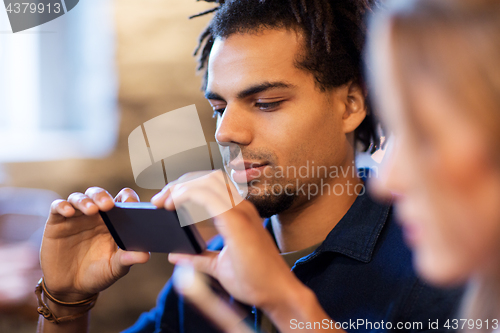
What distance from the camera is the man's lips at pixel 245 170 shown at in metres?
0.83

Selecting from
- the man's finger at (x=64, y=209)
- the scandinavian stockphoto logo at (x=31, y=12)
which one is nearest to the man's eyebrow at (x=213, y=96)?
the man's finger at (x=64, y=209)

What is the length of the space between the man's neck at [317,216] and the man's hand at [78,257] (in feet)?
1.23

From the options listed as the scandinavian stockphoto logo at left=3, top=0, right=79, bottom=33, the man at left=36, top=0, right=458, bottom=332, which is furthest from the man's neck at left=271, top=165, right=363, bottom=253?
the scandinavian stockphoto logo at left=3, top=0, right=79, bottom=33

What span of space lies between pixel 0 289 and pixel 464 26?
4.92 feet

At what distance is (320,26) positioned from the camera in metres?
0.86

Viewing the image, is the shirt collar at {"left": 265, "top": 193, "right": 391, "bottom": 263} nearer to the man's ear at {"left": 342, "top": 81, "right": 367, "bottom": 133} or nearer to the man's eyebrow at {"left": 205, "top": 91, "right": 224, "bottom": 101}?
the man's ear at {"left": 342, "top": 81, "right": 367, "bottom": 133}

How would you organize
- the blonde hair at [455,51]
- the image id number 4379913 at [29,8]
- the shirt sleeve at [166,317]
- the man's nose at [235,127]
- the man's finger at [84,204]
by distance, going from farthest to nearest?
the image id number 4379913 at [29,8] → the shirt sleeve at [166,317] → the man's nose at [235,127] → the man's finger at [84,204] → the blonde hair at [455,51]

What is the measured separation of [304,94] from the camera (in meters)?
0.83

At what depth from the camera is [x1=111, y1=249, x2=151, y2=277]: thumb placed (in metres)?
0.76

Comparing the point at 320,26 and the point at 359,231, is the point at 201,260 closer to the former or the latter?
the point at 359,231

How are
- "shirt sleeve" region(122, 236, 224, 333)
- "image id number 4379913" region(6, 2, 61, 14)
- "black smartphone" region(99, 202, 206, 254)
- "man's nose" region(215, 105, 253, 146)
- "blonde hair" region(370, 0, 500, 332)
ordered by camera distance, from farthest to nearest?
1. "image id number 4379913" region(6, 2, 61, 14)
2. "shirt sleeve" region(122, 236, 224, 333)
3. "man's nose" region(215, 105, 253, 146)
4. "black smartphone" region(99, 202, 206, 254)
5. "blonde hair" region(370, 0, 500, 332)

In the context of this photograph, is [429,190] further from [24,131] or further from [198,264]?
[24,131]

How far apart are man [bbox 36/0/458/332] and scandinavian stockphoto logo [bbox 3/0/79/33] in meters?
0.97

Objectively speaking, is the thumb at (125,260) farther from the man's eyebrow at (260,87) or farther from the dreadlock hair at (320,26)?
the dreadlock hair at (320,26)
